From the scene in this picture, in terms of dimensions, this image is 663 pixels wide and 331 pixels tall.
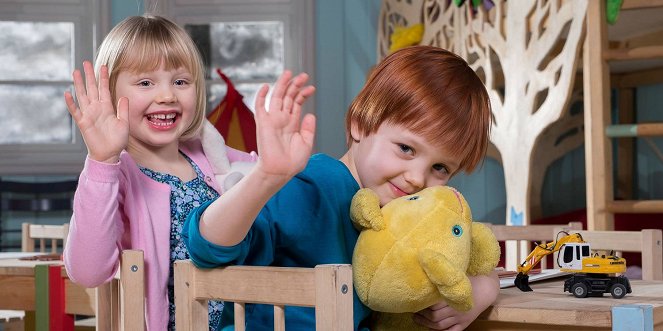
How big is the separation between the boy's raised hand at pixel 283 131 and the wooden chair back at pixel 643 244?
100cm

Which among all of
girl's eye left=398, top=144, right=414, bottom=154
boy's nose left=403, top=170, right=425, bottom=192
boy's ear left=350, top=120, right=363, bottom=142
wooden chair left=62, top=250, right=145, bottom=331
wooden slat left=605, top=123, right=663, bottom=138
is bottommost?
wooden chair left=62, top=250, right=145, bottom=331

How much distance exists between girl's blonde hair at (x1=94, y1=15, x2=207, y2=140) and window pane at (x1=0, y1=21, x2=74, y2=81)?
103 inches

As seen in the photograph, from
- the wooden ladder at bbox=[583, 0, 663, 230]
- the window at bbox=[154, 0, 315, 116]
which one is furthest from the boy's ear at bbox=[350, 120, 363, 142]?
the window at bbox=[154, 0, 315, 116]

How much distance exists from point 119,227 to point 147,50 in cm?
28

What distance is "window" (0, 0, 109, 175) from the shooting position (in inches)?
155

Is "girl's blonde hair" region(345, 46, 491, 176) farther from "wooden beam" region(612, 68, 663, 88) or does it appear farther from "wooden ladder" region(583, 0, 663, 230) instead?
"wooden beam" region(612, 68, 663, 88)

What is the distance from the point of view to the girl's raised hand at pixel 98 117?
1.17 meters

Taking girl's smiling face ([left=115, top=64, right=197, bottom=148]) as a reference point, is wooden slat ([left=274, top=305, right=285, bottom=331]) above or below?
below

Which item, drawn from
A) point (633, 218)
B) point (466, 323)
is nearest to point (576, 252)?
point (466, 323)

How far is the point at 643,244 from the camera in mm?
1691

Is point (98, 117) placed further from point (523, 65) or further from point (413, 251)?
point (523, 65)

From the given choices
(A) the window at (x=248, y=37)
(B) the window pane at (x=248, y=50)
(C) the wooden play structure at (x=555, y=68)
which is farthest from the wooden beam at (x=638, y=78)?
(B) the window pane at (x=248, y=50)

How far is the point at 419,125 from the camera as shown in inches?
40.7

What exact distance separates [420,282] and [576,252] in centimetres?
32
